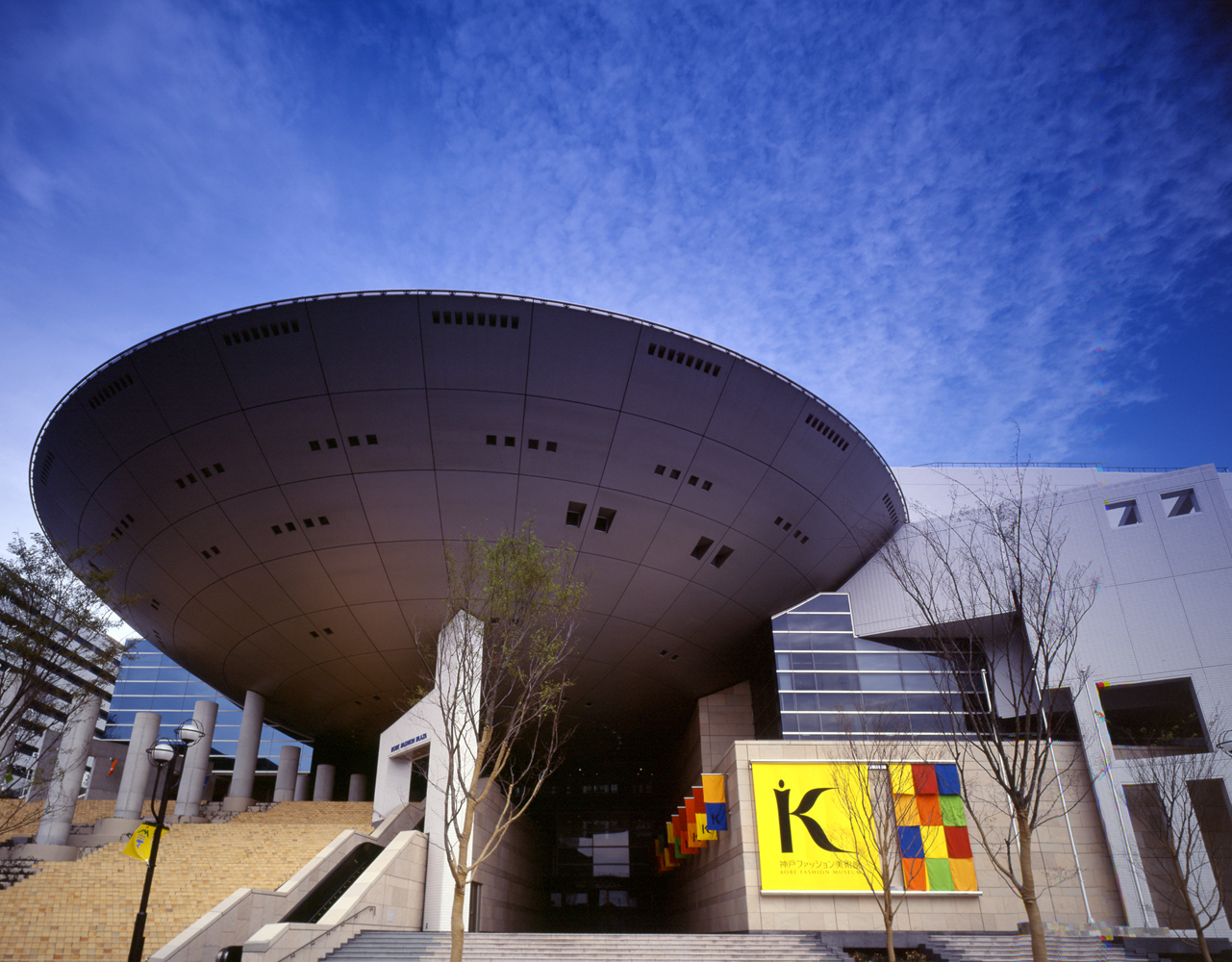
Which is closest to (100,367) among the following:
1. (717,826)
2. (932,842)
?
(717,826)

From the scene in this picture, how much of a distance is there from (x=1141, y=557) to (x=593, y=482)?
15.5 m

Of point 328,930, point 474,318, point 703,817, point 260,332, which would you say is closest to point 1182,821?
point 703,817

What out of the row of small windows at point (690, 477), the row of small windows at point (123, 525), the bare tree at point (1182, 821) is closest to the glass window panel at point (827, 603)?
the row of small windows at point (690, 477)

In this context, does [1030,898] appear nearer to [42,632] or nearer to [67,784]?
[42,632]

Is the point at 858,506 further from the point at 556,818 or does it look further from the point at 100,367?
the point at 556,818

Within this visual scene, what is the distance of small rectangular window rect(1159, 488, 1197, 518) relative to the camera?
2130 cm

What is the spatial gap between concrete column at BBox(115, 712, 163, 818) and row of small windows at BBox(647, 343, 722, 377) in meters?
26.0

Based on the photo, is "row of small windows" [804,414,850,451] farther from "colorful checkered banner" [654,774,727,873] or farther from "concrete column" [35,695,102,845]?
"concrete column" [35,695,102,845]

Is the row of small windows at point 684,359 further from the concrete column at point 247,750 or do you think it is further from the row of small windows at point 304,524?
the concrete column at point 247,750

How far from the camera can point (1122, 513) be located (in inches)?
870

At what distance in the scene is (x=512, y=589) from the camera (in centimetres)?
1215

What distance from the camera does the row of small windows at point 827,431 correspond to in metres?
21.5

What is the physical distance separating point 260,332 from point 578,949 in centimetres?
1550

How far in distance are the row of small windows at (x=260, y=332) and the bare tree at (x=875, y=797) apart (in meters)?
17.2
